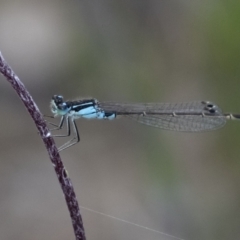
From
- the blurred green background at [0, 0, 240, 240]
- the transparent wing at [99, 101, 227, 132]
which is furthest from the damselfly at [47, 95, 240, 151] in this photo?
the blurred green background at [0, 0, 240, 240]

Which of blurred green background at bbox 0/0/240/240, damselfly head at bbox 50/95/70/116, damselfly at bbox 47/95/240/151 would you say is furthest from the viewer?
blurred green background at bbox 0/0/240/240

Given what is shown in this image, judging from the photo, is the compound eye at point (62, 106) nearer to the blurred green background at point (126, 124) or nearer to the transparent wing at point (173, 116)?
the transparent wing at point (173, 116)

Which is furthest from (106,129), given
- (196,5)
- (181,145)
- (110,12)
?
(196,5)

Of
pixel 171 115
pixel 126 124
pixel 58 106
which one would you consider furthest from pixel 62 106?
pixel 126 124

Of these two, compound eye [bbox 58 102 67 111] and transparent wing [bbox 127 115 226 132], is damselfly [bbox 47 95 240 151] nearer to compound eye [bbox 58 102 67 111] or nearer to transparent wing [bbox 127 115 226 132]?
transparent wing [bbox 127 115 226 132]

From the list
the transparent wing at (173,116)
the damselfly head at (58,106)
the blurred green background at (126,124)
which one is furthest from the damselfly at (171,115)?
the blurred green background at (126,124)

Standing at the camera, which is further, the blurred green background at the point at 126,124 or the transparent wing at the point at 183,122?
the blurred green background at the point at 126,124
